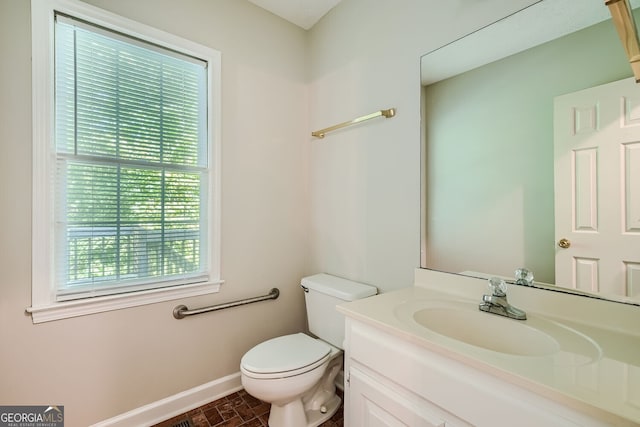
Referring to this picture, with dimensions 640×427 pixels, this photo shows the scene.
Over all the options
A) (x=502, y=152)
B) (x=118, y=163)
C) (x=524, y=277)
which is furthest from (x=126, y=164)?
(x=524, y=277)

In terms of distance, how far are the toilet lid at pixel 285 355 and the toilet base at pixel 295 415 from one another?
0.78ft

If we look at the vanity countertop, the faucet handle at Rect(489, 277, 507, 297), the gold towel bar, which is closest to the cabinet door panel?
the vanity countertop

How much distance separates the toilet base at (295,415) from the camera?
4.69ft

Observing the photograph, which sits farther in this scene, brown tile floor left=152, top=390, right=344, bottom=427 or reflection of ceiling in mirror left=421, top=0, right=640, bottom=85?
brown tile floor left=152, top=390, right=344, bottom=427

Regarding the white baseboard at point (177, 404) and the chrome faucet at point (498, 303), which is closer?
the chrome faucet at point (498, 303)

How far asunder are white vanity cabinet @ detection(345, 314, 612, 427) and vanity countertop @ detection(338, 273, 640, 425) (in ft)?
0.06

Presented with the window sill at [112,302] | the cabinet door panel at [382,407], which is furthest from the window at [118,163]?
the cabinet door panel at [382,407]

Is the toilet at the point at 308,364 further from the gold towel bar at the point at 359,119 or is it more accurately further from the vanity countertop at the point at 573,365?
the gold towel bar at the point at 359,119

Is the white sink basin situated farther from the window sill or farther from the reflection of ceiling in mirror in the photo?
the window sill

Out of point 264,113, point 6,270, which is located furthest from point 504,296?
point 6,270

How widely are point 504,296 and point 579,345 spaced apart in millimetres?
256

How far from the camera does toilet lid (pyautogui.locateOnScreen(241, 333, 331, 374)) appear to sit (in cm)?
135

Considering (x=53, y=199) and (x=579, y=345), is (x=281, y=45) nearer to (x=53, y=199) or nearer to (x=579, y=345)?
(x=53, y=199)

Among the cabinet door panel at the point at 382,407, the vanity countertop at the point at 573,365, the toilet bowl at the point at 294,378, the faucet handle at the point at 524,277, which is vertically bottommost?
the toilet bowl at the point at 294,378
